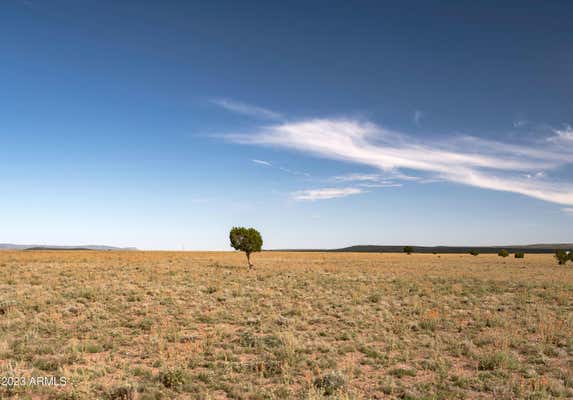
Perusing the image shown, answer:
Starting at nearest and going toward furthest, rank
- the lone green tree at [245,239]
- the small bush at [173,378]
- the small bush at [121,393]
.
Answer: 1. the small bush at [121,393]
2. the small bush at [173,378]
3. the lone green tree at [245,239]

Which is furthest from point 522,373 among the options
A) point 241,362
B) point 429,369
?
point 241,362

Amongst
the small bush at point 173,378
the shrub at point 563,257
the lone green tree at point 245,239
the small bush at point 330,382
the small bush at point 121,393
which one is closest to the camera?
the small bush at point 121,393

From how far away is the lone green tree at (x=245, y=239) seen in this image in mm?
50688

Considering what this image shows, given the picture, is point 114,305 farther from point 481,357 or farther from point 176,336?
point 481,357

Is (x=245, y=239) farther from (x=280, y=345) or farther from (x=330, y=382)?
(x=330, y=382)

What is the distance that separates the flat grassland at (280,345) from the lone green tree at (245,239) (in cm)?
2668

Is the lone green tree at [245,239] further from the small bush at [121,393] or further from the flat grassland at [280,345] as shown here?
the small bush at [121,393]

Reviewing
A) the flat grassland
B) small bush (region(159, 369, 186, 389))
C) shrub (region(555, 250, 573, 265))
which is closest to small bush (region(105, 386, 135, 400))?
the flat grassland

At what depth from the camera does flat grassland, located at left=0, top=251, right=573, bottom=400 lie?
30.6 ft

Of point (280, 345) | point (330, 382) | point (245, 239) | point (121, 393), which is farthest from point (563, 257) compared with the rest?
point (121, 393)

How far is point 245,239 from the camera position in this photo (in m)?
50.9

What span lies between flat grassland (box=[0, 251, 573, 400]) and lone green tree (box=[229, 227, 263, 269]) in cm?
2668

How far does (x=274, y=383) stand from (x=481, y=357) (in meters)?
6.31

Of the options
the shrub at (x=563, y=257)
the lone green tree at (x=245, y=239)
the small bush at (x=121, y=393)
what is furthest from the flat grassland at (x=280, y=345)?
the shrub at (x=563, y=257)
